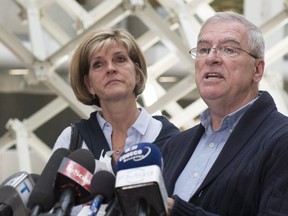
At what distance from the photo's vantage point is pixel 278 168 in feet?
8.64

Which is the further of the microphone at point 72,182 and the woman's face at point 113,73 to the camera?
the woman's face at point 113,73

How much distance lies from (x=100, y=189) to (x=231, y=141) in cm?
58

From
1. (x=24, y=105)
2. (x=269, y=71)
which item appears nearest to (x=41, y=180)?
(x=269, y=71)

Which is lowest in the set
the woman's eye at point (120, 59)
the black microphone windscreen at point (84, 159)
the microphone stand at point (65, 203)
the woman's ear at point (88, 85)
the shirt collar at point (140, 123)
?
the microphone stand at point (65, 203)

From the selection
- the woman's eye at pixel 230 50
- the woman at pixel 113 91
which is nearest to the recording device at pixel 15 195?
the woman's eye at pixel 230 50

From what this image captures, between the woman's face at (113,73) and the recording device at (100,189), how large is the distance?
1278 millimetres

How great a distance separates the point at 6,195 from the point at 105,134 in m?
1.29

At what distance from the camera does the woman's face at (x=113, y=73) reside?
3.69 metres

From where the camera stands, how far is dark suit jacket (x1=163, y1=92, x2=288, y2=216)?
260cm

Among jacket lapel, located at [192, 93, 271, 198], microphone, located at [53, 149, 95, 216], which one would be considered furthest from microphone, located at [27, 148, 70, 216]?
jacket lapel, located at [192, 93, 271, 198]

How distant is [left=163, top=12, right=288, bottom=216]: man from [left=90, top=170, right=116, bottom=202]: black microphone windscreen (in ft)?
0.76

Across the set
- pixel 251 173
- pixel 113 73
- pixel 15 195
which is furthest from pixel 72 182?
A: pixel 113 73

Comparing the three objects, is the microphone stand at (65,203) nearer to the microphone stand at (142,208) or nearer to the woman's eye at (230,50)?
the microphone stand at (142,208)

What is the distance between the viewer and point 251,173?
8.82ft
